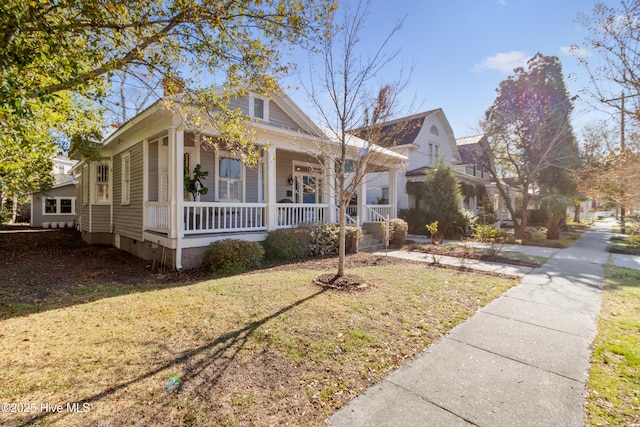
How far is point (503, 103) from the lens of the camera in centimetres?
1739

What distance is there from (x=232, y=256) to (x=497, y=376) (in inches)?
237

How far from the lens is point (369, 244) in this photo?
11.3 meters

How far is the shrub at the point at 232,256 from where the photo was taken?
7.42 metres

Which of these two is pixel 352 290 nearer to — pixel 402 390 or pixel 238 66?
pixel 402 390

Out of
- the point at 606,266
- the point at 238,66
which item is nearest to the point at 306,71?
the point at 238,66

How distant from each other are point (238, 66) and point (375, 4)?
300cm

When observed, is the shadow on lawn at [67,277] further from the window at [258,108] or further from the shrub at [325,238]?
the window at [258,108]

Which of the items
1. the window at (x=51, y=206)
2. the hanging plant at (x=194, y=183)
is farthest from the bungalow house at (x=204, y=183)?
the window at (x=51, y=206)

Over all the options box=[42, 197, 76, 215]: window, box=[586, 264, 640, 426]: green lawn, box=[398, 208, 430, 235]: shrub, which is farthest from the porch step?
box=[42, 197, 76, 215]: window

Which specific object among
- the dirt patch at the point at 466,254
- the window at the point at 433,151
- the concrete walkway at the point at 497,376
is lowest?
the concrete walkway at the point at 497,376

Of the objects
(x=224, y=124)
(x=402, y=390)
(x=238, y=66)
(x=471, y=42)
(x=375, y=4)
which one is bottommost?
(x=402, y=390)

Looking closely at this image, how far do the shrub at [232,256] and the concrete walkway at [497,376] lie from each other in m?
5.16

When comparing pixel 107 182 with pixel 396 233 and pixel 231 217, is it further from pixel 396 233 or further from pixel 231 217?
pixel 396 233

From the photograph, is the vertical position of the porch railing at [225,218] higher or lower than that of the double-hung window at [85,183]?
lower
